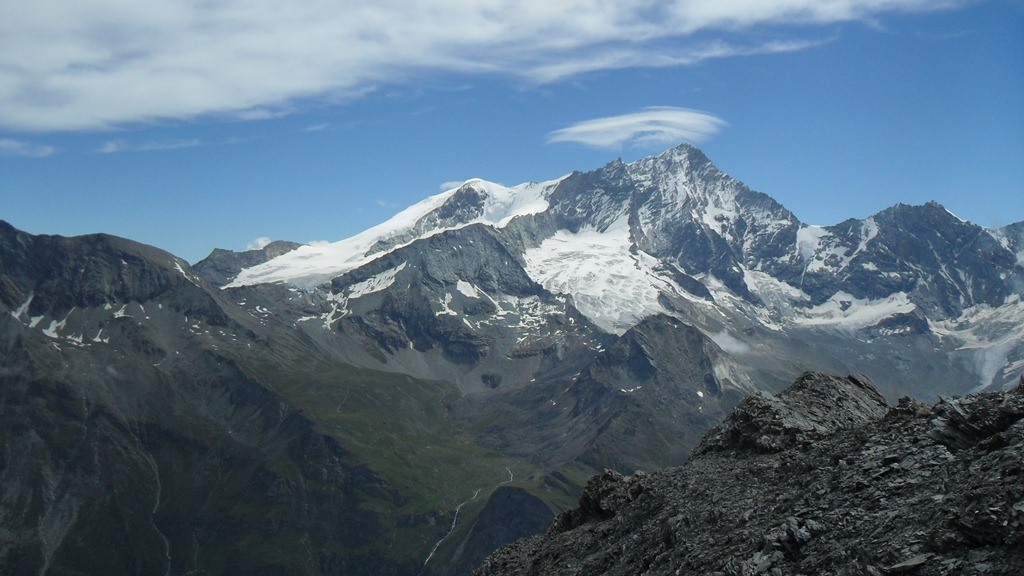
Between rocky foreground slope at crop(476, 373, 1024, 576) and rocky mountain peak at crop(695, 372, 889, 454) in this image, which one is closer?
rocky foreground slope at crop(476, 373, 1024, 576)

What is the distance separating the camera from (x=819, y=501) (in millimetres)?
40812

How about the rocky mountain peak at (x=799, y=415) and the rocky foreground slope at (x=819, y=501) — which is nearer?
the rocky foreground slope at (x=819, y=501)

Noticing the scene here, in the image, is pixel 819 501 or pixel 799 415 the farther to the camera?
pixel 799 415

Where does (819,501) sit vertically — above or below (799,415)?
below

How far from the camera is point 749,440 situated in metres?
60.5

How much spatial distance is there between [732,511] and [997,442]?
515 inches

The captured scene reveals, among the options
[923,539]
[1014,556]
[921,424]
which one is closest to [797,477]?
[921,424]

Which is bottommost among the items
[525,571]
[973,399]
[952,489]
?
[525,571]

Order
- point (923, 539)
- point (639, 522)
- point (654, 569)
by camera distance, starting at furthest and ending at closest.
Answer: point (639, 522)
point (654, 569)
point (923, 539)

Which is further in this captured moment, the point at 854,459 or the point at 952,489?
the point at 854,459

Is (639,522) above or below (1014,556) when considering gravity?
below

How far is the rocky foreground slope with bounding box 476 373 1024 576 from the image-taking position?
3234 cm

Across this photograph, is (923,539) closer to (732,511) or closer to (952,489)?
(952,489)

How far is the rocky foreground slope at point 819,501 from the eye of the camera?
32.3 meters
